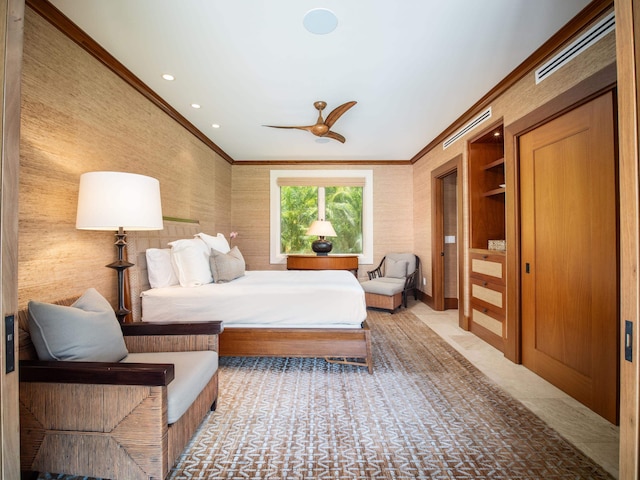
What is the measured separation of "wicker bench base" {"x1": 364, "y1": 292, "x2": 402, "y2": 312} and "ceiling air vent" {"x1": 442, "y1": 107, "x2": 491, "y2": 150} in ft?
7.83

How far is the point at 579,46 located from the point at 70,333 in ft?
11.7

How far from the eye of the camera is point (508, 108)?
111 inches

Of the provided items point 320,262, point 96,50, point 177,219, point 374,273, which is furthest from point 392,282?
point 96,50

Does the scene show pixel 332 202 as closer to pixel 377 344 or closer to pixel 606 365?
pixel 377 344

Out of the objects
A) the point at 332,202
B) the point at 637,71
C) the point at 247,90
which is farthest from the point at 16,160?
the point at 332,202

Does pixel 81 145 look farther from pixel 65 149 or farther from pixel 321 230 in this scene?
pixel 321 230

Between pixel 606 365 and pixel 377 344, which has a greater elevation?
pixel 606 365

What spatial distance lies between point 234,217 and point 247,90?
3.10 meters

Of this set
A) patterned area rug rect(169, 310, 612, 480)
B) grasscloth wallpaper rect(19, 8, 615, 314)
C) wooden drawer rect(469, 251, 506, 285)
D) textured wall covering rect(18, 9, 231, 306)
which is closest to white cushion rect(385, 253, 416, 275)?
grasscloth wallpaper rect(19, 8, 615, 314)

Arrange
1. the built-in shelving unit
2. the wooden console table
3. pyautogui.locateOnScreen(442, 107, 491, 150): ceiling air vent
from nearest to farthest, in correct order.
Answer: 1. pyautogui.locateOnScreen(442, 107, 491, 150): ceiling air vent
2. the built-in shelving unit
3. the wooden console table

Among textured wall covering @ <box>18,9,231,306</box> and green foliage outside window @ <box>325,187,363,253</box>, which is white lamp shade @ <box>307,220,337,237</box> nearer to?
green foliage outside window @ <box>325,187,363,253</box>

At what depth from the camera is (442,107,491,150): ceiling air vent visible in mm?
3186

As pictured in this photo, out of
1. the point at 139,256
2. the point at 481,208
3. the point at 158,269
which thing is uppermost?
the point at 481,208

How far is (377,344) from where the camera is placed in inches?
125
